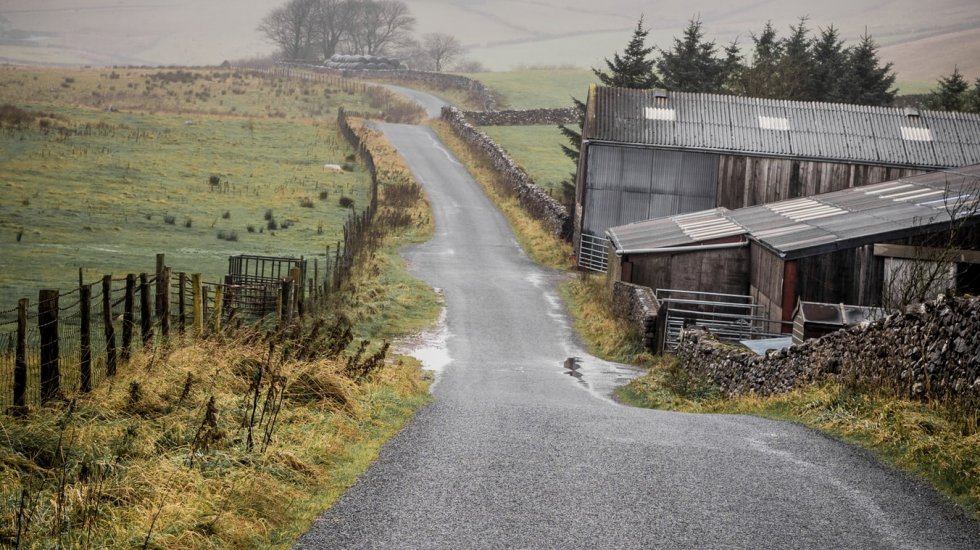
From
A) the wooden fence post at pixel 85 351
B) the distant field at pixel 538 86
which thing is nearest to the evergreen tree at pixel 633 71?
the distant field at pixel 538 86

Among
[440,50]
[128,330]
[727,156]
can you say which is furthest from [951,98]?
[440,50]

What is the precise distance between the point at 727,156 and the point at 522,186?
12930 millimetres

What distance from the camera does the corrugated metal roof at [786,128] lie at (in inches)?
1462

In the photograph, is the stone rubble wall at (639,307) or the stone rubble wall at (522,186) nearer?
the stone rubble wall at (639,307)

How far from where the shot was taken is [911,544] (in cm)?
848

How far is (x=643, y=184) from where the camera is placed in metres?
37.4

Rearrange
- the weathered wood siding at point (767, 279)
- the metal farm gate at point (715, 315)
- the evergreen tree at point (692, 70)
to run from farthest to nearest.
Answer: the evergreen tree at point (692, 70) < the metal farm gate at point (715, 315) < the weathered wood siding at point (767, 279)

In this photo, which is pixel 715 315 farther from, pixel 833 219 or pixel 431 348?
pixel 431 348

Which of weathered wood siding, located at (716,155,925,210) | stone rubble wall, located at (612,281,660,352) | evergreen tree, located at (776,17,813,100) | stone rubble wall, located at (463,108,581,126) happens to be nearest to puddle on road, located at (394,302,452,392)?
stone rubble wall, located at (612,281,660,352)

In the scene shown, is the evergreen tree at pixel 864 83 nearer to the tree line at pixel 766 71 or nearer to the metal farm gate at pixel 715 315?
the tree line at pixel 766 71

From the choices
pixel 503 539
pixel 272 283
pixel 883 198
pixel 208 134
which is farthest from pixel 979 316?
pixel 208 134

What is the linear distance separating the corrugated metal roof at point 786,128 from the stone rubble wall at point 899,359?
20.4 meters

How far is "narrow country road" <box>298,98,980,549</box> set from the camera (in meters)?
8.55

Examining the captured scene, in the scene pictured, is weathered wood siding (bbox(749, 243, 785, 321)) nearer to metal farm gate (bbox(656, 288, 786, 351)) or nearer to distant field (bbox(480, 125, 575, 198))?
metal farm gate (bbox(656, 288, 786, 351))
